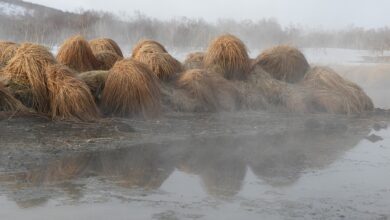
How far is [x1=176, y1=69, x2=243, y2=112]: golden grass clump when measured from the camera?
11891 mm

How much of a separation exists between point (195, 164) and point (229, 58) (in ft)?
19.7

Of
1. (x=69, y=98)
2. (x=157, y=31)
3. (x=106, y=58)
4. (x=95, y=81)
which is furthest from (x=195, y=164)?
(x=157, y=31)

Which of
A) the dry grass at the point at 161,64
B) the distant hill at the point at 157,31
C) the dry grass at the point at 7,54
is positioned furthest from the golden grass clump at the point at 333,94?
the distant hill at the point at 157,31

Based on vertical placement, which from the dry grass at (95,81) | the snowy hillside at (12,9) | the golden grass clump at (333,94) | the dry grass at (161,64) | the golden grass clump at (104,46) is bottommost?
the golden grass clump at (333,94)

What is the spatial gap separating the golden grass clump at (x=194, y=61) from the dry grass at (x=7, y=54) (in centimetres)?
365

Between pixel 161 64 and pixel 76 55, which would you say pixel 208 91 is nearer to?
pixel 161 64

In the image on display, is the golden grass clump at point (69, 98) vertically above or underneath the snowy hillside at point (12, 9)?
underneath

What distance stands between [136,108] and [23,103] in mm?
1828

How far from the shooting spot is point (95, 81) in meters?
11.0

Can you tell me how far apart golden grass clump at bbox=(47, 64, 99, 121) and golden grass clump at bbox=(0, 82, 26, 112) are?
497mm

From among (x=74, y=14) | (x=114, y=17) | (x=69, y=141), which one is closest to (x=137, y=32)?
(x=114, y=17)

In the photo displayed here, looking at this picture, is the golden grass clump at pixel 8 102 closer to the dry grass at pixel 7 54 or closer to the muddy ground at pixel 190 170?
the muddy ground at pixel 190 170

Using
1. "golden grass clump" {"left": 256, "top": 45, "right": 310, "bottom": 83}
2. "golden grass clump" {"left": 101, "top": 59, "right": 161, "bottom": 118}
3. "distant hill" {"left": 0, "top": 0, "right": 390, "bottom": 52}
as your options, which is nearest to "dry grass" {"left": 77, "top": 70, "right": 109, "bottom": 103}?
"golden grass clump" {"left": 101, "top": 59, "right": 161, "bottom": 118}

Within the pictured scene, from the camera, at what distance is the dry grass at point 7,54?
38.0ft
